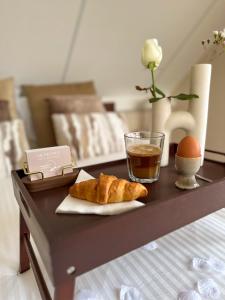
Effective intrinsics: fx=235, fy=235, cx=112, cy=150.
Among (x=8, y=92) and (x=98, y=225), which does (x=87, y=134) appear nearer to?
(x=8, y=92)

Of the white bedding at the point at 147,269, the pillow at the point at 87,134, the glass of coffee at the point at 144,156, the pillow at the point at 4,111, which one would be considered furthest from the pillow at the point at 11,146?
the glass of coffee at the point at 144,156

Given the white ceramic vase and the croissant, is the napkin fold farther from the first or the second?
the white ceramic vase

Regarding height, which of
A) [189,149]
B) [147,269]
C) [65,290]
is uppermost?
[189,149]

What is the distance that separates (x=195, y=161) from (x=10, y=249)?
76 cm

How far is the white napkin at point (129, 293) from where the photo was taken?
0.69 metres

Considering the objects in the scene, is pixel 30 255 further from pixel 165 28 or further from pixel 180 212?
pixel 165 28

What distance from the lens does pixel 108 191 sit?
628 millimetres

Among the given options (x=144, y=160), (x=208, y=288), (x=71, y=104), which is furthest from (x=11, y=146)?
(x=208, y=288)

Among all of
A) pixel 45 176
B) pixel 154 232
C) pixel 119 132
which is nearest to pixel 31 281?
pixel 45 176

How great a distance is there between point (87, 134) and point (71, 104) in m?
0.31

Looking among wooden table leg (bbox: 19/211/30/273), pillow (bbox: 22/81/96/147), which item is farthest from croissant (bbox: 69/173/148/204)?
pillow (bbox: 22/81/96/147)

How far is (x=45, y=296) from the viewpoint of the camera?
2.09ft

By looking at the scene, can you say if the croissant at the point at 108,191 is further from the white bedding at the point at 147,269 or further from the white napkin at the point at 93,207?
the white bedding at the point at 147,269

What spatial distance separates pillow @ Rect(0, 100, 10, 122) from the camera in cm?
162
